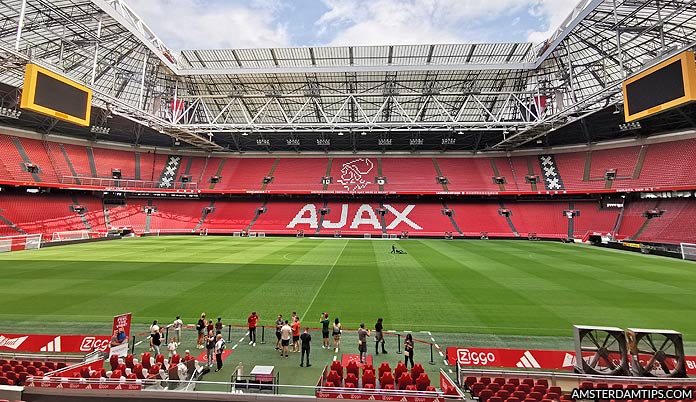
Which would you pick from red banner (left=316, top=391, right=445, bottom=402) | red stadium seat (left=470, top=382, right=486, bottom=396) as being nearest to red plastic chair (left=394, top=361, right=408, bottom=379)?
red banner (left=316, top=391, right=445, bottom=402)

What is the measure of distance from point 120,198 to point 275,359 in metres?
48.6

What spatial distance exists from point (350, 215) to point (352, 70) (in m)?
23.9

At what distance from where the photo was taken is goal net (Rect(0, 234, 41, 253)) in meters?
28.7

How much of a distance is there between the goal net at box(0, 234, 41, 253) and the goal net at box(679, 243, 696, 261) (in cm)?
6005

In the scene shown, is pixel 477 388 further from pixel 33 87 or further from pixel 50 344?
pixel 33 87

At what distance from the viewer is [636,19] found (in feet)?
66.5

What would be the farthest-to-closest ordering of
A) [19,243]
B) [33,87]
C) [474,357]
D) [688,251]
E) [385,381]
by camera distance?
[19,243], [688,251], [33,87], [474,357], [385,381]

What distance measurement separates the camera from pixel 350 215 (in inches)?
1898

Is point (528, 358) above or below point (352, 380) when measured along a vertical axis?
below

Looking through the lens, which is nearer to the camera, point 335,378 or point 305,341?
point 335,378

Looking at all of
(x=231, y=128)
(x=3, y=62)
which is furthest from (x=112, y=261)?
(x=231, y=128)

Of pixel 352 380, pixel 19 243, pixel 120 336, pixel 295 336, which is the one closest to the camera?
pixel 352 380

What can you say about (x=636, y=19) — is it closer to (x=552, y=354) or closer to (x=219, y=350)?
(x=552, y=354)

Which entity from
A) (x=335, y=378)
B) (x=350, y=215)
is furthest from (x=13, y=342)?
(x=350, y=215)
